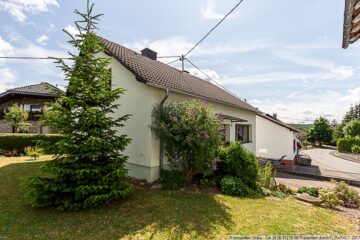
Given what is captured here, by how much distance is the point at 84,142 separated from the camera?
5.62 metres

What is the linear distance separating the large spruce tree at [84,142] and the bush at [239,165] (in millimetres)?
4011

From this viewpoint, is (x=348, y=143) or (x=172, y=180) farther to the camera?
(x=348, y=143)

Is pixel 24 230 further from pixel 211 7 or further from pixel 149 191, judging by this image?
pixel 211 7

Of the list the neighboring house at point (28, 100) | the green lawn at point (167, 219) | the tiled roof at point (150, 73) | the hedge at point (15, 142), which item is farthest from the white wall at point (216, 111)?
the neighboring house at point (28, 100)

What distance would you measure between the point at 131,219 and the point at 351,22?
18.1 feet

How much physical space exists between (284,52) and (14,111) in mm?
19706

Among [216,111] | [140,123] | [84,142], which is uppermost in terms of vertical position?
[216,111]

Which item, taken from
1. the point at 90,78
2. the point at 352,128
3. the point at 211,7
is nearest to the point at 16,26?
the point at 90,78

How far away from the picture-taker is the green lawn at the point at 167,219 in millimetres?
4441

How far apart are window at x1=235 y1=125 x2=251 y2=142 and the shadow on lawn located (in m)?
9.69

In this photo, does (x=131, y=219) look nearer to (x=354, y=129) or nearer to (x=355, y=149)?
(x=355, y=149)

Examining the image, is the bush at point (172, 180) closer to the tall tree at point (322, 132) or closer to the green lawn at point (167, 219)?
the green lawn at point (167, 219)

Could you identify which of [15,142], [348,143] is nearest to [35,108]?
[15,142]

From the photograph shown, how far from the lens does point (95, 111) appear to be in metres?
5.72
